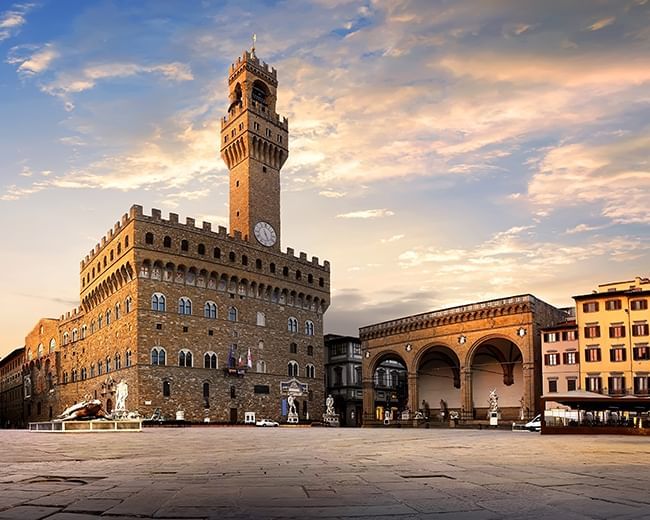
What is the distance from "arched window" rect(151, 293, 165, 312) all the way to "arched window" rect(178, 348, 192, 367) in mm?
3836

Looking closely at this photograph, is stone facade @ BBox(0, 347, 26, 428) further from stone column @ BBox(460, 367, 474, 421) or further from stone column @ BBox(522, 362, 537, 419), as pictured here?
stone column @ BBox(522, 362, 537, 419)

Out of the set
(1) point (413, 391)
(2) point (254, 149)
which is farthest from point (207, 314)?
(1) point (413, 391)

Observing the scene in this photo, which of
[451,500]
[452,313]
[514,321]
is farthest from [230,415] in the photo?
[451,500]

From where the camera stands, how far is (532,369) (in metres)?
50.4

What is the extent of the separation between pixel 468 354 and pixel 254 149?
2843cm

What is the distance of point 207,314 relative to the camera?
188ft

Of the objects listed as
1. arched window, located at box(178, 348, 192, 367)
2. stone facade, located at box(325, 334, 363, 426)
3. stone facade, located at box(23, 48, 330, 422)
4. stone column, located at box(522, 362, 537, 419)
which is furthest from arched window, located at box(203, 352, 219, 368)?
stone column, located at box(522, 362, 537, 419)

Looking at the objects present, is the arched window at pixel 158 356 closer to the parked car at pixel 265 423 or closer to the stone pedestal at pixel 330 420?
the parked car at pixel 265 423

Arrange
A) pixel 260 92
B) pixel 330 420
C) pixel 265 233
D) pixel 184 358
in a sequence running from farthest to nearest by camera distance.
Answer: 1. pixel 260 92
2. pixel 265 233
3. pixel 330 420
4. pixel 184 358

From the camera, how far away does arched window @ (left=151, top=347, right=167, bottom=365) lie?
52.2 meters

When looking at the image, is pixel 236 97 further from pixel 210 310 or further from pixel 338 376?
pixel 338 376

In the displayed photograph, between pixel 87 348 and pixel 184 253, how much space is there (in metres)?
16.1

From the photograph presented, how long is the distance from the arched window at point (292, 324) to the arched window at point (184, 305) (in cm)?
1185

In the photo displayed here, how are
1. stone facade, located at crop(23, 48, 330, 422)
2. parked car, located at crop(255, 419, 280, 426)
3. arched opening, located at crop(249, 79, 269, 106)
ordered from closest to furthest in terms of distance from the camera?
stone facade, located at crop(23, 48, 330, 422)
parked car, located at crop(255, 419, 280, 426)
arched opening, located at crop(249, 79, 269, 106)
